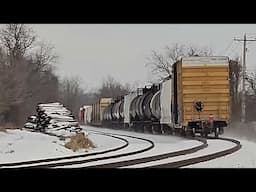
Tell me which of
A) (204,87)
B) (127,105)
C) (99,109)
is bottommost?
(99,109)

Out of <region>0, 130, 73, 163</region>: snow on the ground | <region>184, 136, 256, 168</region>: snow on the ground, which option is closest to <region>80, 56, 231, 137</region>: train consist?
<region>0, 130, 73, 163</region>: snow on the ground

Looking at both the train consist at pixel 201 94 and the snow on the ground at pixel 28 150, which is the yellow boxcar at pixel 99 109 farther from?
the snow on the ground at pixel 28 150

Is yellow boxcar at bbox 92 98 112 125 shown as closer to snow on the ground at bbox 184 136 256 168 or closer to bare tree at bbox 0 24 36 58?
bare tree at bbox 0 24 36 58

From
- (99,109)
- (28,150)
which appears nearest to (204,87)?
(28,150)

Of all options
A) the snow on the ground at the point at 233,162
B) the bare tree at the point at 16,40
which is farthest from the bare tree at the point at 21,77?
the snow on the ground at the point at 233,162

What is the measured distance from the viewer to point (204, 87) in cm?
2798

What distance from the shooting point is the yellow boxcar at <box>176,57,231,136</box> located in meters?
27.8

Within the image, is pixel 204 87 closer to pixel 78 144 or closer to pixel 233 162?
pixel 78 144
